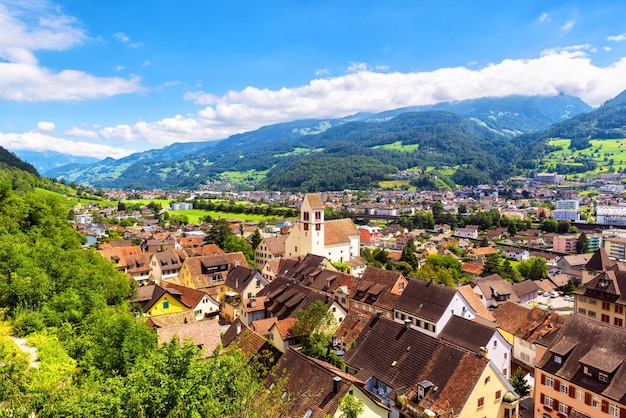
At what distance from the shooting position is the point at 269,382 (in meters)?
26.5

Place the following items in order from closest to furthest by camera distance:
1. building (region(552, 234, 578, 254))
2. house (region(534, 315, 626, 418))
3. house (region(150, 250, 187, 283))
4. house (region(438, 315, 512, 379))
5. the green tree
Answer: house (region(534, 315, 626, 418)), house (region(438, 315, 512, 379)), house (region(150, 250, 187, 283)), the green tree, building (region(552, 234, 578, 254))

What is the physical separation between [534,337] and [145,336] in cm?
3945

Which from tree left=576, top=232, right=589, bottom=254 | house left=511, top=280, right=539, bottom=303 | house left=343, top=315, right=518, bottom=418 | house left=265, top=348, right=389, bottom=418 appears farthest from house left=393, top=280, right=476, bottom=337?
tree left=576, top=232, right=589, bottom=254

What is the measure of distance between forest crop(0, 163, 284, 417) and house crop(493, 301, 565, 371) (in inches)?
1303

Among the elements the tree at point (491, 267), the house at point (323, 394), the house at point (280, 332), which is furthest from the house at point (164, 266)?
the tree at point (491, 267)

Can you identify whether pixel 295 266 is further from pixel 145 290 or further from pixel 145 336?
pixel 145 336

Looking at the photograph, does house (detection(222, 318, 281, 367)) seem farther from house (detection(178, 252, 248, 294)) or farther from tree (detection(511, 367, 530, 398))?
house (detection(178, 252, 248, 294))

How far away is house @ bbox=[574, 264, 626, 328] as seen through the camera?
48.8 metres

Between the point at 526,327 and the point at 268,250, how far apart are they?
163 feet

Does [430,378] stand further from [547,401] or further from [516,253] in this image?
[516,253]

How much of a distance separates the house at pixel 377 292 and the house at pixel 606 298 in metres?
24.3

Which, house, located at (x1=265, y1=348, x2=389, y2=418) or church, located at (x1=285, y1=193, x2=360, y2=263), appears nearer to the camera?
house, located at (x1=265, y1=348, x2=389, y2=418)

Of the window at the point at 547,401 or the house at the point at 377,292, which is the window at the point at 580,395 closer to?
the window at the point at 547,401

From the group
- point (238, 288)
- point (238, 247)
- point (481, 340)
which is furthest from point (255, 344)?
point (238, 247)
